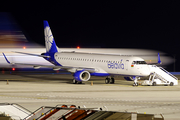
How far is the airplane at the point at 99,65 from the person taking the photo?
3522 cm

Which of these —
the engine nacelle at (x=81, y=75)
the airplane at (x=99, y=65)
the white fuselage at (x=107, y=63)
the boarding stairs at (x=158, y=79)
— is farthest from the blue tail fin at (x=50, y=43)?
the boarding stairs at (x=158, y=79)

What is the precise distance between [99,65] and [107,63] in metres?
1.28

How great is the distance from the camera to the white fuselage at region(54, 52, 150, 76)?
35.0 meters

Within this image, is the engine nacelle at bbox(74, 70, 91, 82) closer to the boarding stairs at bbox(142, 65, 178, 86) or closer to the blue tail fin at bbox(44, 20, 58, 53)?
the boarding stairs at bbox(142, 65, 178, 86)

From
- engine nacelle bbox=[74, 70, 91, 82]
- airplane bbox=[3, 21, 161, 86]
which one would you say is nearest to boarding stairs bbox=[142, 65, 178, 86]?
airplane bbox=[3, 21, 161, 86]

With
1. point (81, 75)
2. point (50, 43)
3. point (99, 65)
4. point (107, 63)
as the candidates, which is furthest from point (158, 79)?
point (50, 43)

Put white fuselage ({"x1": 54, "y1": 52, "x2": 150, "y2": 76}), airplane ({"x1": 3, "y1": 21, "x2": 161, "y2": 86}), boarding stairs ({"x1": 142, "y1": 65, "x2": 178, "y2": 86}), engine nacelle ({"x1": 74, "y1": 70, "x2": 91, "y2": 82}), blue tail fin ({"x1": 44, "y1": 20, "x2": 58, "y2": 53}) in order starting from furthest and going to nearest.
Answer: blue tail fin ({"x1": 44, "y1": 20, "x2": 58, "y2": 53}) → engine nacelle ({"x1": 74, "y1": 70, "x2": 91, "y2": 82}) → boarding stairs ({"x1": 142, "y1": 65, "x2": 178, "y2": 86}) → airplane ({"x1": 3, "y1": 21, "x2": 161, "y2": 86}) → white fuselage ({"x1": 54, "y1": 52, "x2": 150, "y2": 76})

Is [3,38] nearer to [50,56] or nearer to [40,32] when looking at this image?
[50,56]

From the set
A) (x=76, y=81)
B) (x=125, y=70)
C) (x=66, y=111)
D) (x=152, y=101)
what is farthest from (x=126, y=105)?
(x=76, y=81)

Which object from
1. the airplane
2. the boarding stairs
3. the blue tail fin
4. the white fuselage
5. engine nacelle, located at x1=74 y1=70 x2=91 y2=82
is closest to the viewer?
the white fuselage

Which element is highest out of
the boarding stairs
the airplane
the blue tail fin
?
the blue tail fin

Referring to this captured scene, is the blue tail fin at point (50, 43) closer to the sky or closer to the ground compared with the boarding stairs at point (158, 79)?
closer to the sky

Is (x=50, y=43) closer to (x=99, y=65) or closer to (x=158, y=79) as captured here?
(x=99, y=65)

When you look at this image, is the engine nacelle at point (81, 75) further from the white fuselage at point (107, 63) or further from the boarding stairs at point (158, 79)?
the boarding stairs at point (158, 79)
